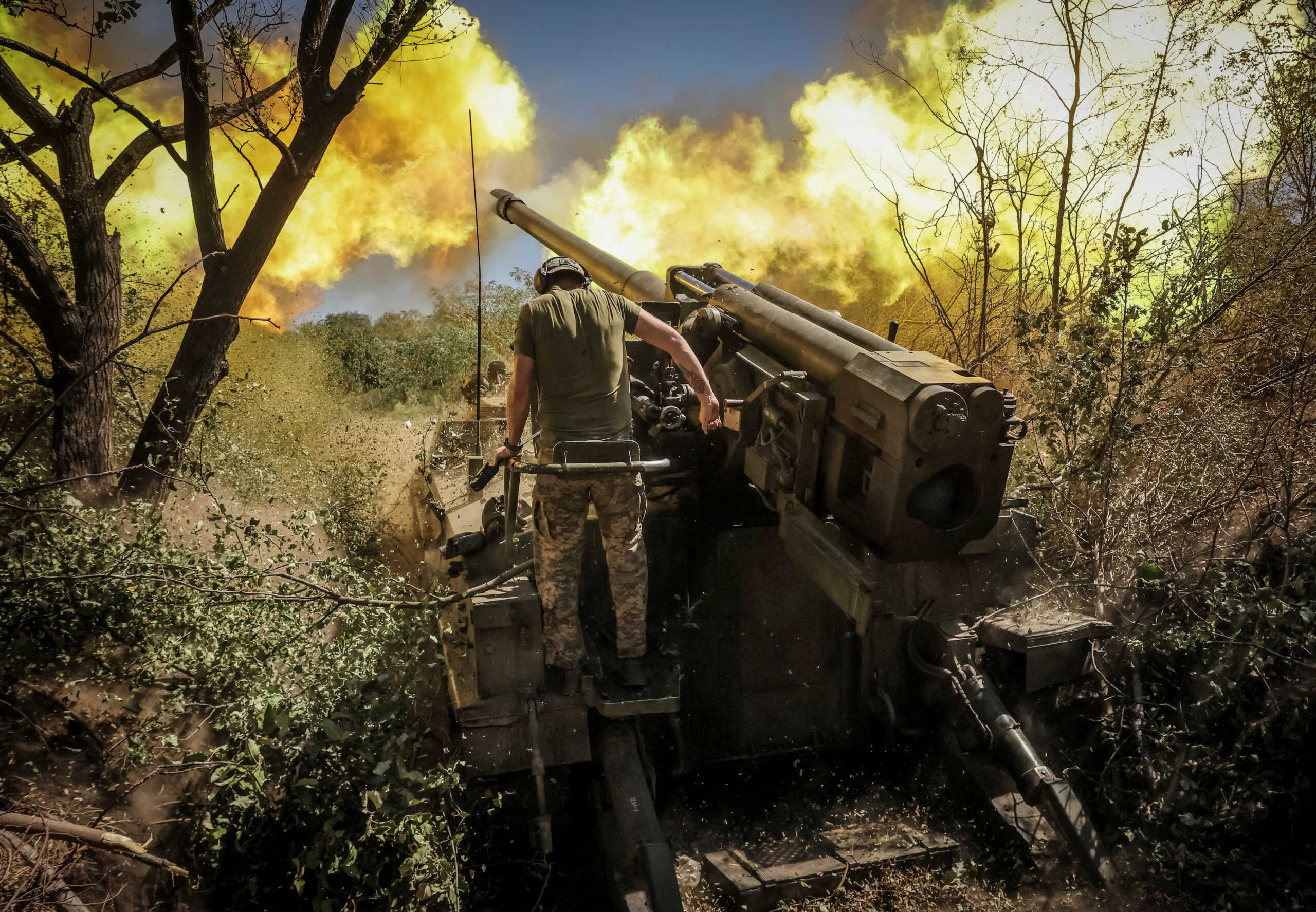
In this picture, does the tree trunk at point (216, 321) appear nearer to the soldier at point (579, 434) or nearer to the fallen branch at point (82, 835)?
the soldier at point (579, 434)

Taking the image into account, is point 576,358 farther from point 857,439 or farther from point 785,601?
point 785,601

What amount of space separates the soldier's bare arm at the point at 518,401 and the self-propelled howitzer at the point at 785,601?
0.28 metres

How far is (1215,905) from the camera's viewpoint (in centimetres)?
397

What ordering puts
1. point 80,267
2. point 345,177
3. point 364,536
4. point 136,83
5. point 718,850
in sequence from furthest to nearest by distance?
point 345,177 → point 364,536 → point 136,83 → point 80,267 → point 718,850

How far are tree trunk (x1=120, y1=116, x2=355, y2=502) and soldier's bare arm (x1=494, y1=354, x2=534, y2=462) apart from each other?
3294mm

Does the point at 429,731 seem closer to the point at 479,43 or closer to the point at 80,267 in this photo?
the point at 80,267

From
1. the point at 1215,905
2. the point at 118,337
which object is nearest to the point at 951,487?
the point at 1215,905

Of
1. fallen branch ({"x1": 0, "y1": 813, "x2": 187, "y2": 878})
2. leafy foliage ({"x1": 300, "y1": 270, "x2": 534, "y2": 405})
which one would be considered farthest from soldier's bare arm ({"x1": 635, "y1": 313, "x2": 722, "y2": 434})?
leafy foliage ({"x1": 300, "y1": 270, "x2": 534, "y2": 405})

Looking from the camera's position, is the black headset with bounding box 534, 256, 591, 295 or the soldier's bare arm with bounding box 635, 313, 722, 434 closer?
the soldier's bare arm with bounding box 635, 313, 722, 434

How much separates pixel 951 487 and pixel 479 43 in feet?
27.3

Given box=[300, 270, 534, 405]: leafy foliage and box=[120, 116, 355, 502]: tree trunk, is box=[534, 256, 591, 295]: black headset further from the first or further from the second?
box=[300, 270, 534, 405]: leafy foliage

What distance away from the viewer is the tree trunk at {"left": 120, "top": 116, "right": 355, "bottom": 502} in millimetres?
Result: 6410

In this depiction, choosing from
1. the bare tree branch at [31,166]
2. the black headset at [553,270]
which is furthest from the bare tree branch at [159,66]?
the black headset at [553,270]

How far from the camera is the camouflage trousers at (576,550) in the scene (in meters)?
4.51
